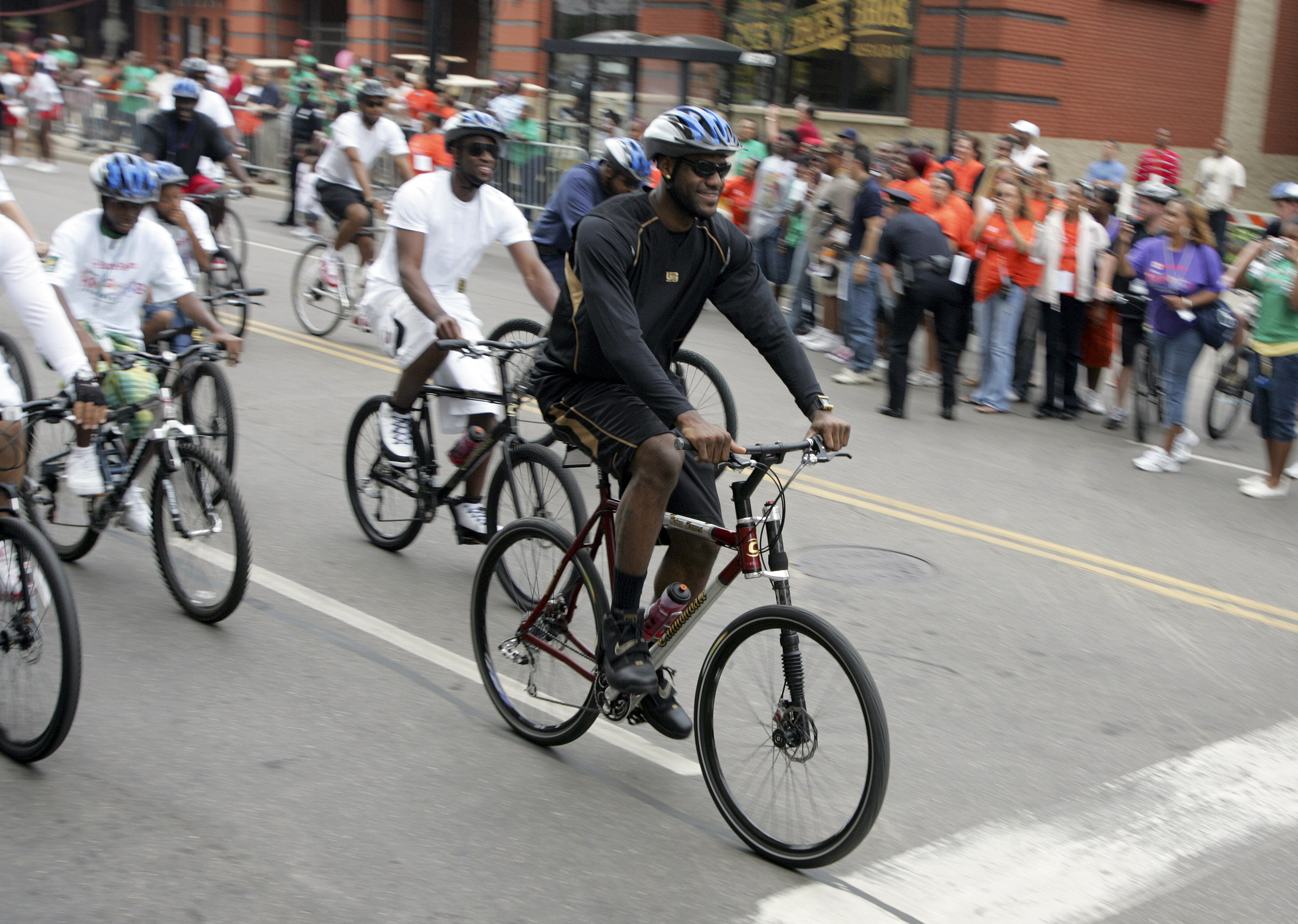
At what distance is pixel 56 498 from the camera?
6.07m

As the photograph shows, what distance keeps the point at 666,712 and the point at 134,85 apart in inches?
1066

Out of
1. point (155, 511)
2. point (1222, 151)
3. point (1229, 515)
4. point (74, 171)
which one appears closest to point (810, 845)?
point (155, 511)

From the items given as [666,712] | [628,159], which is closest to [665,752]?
[666,712]

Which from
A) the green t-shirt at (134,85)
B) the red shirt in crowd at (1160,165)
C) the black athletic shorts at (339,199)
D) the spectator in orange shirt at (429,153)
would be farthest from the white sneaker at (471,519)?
the green t-shirt at (134,85)

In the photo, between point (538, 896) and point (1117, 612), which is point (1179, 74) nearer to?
point (1117, 612)

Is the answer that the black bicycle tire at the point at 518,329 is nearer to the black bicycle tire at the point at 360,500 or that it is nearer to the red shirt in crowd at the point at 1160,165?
the black bicycle tire at the point at 360,500

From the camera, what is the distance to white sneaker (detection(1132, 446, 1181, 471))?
9500 mm

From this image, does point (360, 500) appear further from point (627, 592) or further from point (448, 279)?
point (627, 592)

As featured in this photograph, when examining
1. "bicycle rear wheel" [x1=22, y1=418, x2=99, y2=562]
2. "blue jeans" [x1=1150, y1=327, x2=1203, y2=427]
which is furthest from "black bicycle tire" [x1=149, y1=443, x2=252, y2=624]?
"blue jeans" [x1=1150, y1=327, x2=1203, y2=427]

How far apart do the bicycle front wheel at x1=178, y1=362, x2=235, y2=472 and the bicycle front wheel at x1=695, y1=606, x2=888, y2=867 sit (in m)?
3.90

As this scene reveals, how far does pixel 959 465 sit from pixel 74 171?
70.6 feet

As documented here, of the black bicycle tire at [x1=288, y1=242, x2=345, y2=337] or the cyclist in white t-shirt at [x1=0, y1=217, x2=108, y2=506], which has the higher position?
the cyclist in white t-shirt at [x1=0, y1=217, x2=108, y2=506]

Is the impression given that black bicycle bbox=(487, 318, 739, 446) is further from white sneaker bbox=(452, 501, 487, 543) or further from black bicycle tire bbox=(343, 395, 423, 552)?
white sneaker bbox=(452, 501, 487, 543)

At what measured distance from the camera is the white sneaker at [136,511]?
5.73 meters
